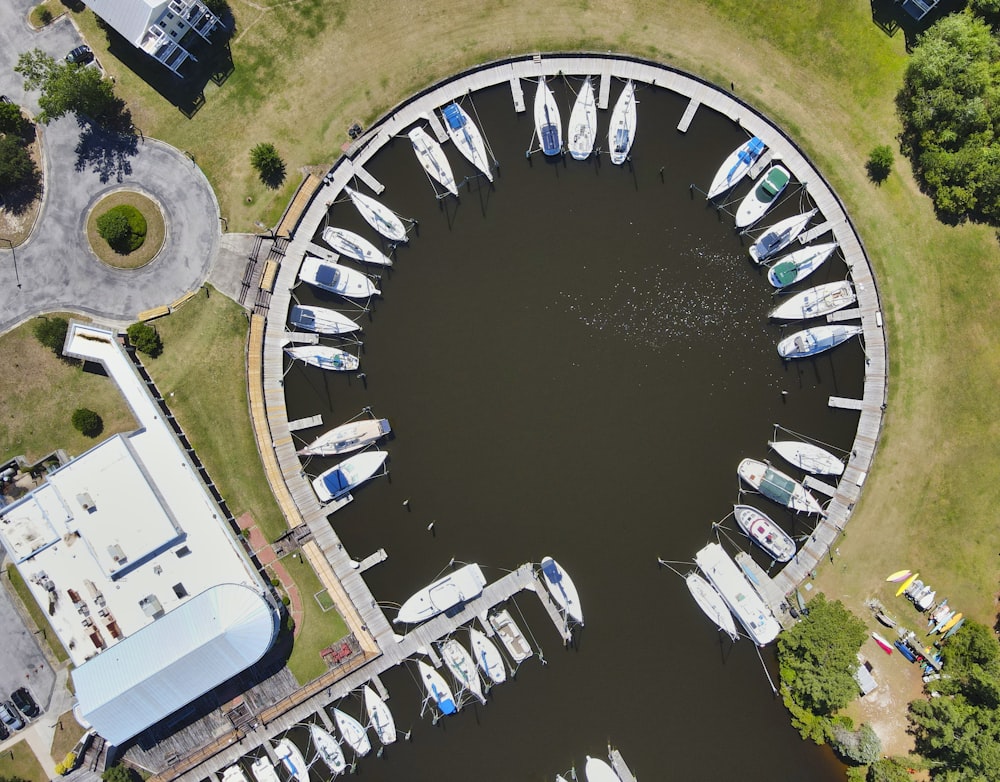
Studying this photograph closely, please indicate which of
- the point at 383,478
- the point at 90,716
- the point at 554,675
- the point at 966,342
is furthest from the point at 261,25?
the point at 966,342

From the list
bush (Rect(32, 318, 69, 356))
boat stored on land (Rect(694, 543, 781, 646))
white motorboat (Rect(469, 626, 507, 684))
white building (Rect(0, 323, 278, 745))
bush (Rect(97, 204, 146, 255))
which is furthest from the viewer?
white motorboat (Rect(469, 626, 507, 684))

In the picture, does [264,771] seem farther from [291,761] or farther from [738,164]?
[738,164]

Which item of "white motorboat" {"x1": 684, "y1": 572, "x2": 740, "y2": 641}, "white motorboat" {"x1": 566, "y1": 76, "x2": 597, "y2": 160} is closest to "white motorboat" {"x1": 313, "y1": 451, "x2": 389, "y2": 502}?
"white motorboat" {"x1": 684, "y1": 572, "x2": 740, "y2": 641}

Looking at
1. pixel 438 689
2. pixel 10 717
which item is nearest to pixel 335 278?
pixel 438 689

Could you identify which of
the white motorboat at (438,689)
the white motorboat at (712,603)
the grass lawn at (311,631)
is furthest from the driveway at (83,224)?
the white motorboat at (712,603)

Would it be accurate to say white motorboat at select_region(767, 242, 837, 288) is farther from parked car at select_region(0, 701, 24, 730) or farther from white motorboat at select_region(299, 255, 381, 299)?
parked car at select_region(0, 701, 24, 730)

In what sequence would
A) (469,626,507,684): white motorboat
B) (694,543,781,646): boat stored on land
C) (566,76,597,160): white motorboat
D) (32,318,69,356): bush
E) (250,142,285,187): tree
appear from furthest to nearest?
(566,76,597,160): white motorboat
(469,626,507,684): white motorboat
(694,543,781,646): boat stored on land
(250,142,285,187): tree
(32,318,69,356): bush
